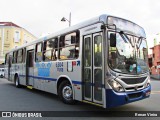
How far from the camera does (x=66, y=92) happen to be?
8.71 meters

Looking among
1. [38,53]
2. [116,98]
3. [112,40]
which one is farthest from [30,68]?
[116,98]

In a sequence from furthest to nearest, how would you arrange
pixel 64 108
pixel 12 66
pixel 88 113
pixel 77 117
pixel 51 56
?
pixel 12 66, pixel 51 56, pixel 64 108, pixel 88 113, pixel 77 117

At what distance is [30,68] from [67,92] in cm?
440

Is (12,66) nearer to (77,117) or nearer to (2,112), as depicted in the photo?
(2,112)

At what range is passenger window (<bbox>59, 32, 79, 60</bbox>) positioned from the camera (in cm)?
814

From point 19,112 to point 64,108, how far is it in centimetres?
165

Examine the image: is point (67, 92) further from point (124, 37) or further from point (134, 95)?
point (124, 37)

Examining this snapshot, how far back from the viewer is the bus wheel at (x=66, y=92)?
8523 mm

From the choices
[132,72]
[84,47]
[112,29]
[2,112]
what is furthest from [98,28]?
[2,112]

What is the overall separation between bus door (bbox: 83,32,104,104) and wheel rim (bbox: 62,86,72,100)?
1.15 metres

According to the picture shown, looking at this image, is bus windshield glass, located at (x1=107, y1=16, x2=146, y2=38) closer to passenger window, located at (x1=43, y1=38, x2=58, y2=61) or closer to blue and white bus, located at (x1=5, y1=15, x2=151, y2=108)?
blue and white bus, located at (x1=5, y1=15, x2=151, y2=108)

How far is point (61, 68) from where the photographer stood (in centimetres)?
897

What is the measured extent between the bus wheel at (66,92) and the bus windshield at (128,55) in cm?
251

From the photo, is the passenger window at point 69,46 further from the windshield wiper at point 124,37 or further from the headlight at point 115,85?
the headlight at point 115,85
